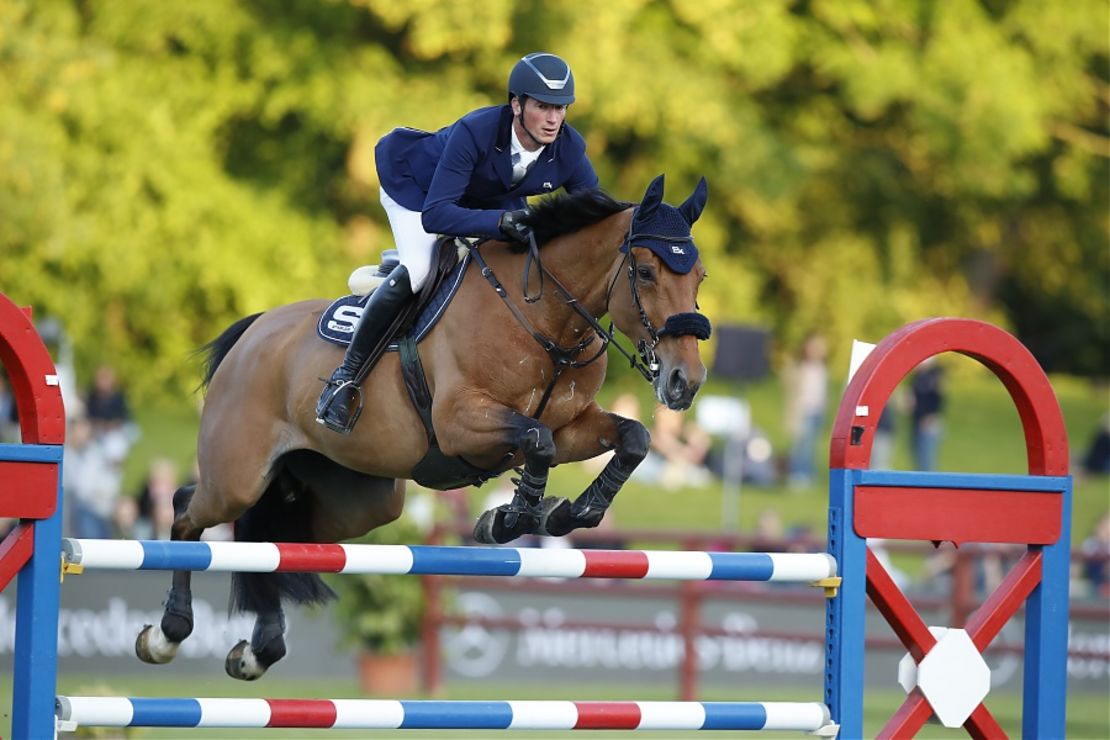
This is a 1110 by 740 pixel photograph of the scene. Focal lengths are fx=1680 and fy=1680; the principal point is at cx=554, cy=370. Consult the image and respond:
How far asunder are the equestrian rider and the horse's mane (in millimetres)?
→ 84

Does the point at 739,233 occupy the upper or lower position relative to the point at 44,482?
upper

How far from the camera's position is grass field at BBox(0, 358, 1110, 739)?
9984 millimetres

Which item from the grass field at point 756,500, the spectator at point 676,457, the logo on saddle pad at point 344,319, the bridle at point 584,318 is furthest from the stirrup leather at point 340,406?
the spectator at point 676,457

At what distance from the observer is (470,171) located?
17.9 feet

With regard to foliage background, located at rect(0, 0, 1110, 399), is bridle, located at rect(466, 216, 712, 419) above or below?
below

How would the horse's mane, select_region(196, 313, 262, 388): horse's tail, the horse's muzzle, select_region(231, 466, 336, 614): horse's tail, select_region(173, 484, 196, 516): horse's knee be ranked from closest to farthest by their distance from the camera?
the horse's muzzle → the horse's mane → select_region(231, 466, 336, 614): horse's tail → select_region(173, 484, 196, 516): horse's knee → select_region(196, 313, 262, 388): horse's tail

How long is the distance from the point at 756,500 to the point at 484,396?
13197 mm

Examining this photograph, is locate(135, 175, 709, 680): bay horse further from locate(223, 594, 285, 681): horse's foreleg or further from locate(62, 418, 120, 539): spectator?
locate(62, 418, 120, 539): spectator

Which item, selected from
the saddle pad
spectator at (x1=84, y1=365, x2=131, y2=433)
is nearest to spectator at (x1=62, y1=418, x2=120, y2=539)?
spectator at (x1=84, y1=365, x2=131, y2=433)

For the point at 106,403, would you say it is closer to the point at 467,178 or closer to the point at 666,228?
the point at 467,178

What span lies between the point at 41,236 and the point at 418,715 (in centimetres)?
1326

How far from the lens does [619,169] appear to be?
76.4 feet

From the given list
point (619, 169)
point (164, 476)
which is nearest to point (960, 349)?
point (164, 476)

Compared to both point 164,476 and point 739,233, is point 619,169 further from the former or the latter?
point 164,476
